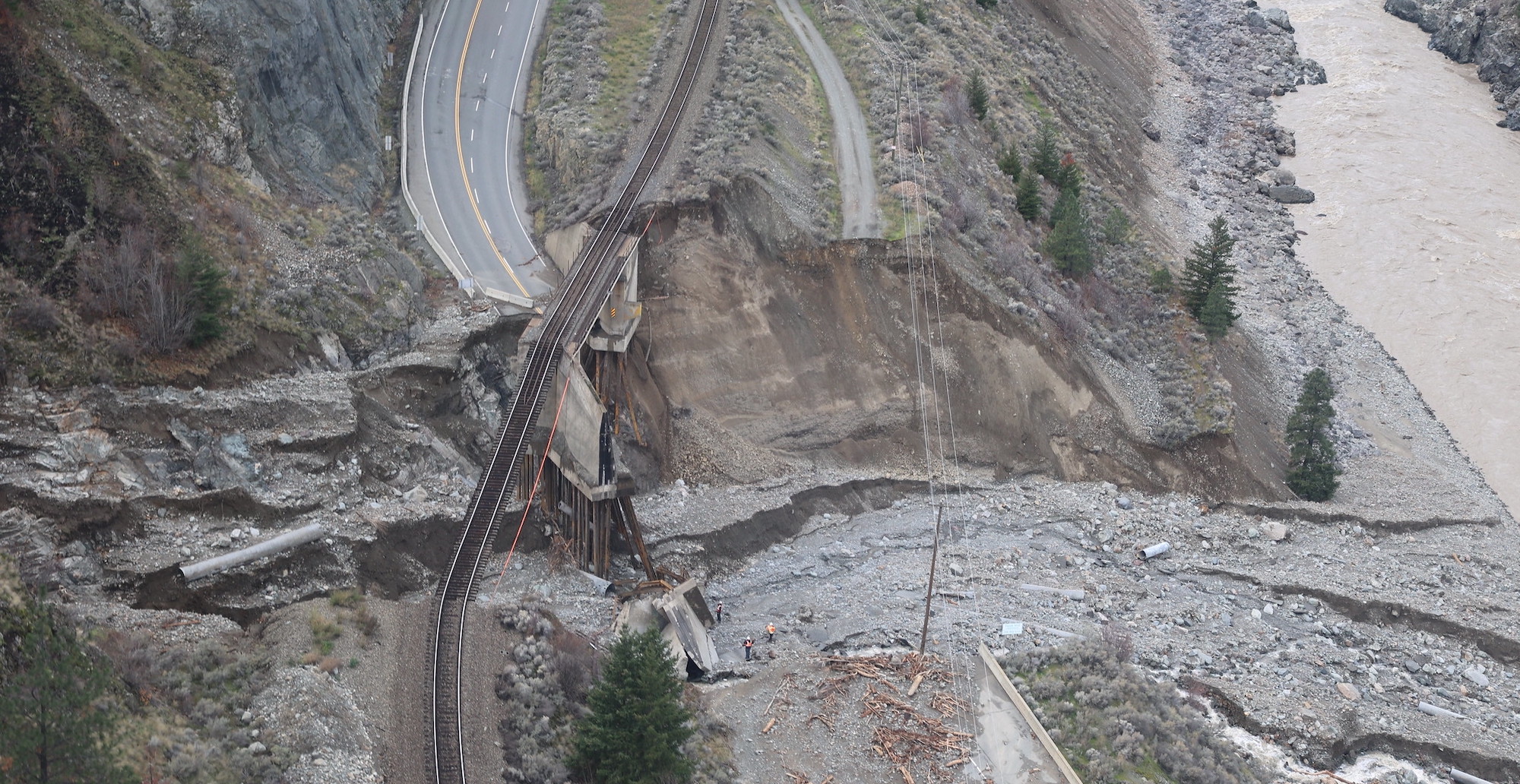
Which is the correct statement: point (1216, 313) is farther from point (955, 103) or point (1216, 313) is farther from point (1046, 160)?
point (955, 103)

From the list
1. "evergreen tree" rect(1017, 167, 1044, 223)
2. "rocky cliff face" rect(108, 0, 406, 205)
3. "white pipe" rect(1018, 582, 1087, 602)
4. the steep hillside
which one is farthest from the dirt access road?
"rocky cliff face" rect(108, 0, 406, 205)

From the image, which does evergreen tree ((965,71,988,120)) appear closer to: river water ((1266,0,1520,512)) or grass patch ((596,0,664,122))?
grass patch ((596,0,664,122))

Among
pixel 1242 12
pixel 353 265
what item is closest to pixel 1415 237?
pixel 1242 12

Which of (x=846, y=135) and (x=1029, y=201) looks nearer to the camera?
(x=846, y=135)

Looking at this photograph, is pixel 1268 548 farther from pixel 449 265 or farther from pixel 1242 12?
pixel 1242 12

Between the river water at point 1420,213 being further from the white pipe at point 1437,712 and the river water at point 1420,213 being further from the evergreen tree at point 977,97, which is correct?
the evergreen tree at point 977,97

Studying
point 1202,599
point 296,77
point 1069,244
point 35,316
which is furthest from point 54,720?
point 1069,244
